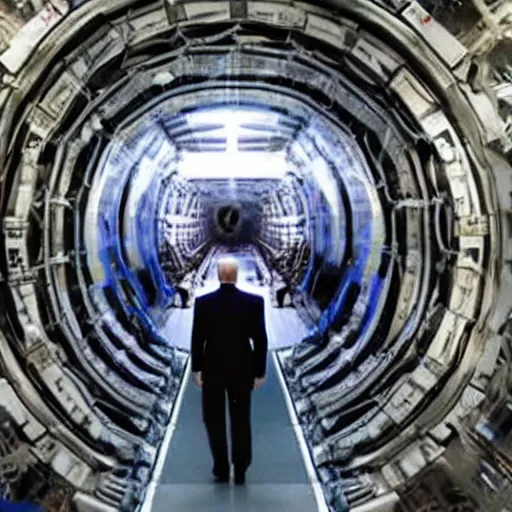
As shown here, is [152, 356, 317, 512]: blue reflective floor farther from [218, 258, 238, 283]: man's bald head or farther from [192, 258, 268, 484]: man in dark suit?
[218, 258, 238, 283]: man's bald head

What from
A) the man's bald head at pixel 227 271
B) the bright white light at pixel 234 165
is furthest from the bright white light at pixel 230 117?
the man's bald head at pixel 227 271

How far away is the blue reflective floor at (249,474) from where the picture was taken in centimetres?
536

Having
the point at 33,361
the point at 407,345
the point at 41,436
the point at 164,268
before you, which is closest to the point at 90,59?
the point at 33,361

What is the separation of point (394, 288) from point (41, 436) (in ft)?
10.1

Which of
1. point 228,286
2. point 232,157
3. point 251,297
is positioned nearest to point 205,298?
point 228,286

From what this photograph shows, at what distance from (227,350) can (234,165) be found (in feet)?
27.5

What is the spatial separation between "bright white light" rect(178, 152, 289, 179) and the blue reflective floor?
582 cm

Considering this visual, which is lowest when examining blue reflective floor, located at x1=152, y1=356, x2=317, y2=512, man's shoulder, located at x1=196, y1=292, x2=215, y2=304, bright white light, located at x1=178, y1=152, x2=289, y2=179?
blue reflective floor, located at x1=152, y1=356, x2=317, y2=512

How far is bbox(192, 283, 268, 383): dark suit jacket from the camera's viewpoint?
219 inches

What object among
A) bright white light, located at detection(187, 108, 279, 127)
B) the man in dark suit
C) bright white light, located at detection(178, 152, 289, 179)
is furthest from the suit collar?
bright white light, located at detection(178, 152, 289, 179)

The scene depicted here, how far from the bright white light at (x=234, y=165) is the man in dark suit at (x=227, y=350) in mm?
7207

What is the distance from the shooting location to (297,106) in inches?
313

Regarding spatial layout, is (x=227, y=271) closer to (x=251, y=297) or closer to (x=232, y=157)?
(x=251, y=297)

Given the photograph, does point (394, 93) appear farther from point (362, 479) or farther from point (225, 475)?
point (225, 475)
